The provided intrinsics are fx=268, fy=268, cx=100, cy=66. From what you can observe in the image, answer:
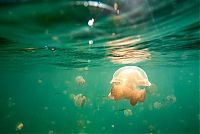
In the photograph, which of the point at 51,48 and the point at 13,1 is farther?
the point at 51,48

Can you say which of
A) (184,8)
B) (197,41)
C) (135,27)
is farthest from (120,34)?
(197,41)

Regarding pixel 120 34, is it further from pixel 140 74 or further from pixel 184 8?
pixel 184 8

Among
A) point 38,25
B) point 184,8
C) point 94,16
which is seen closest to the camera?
point 184,8

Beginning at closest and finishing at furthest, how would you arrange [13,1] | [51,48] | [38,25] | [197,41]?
[13,1] → [38,25] → [197,41] → [51,48]

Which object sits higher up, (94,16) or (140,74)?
(94,16)

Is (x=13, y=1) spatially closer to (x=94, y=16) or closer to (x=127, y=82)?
(x=94, y=16)

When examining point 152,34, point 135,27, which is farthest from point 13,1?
point 152,34
